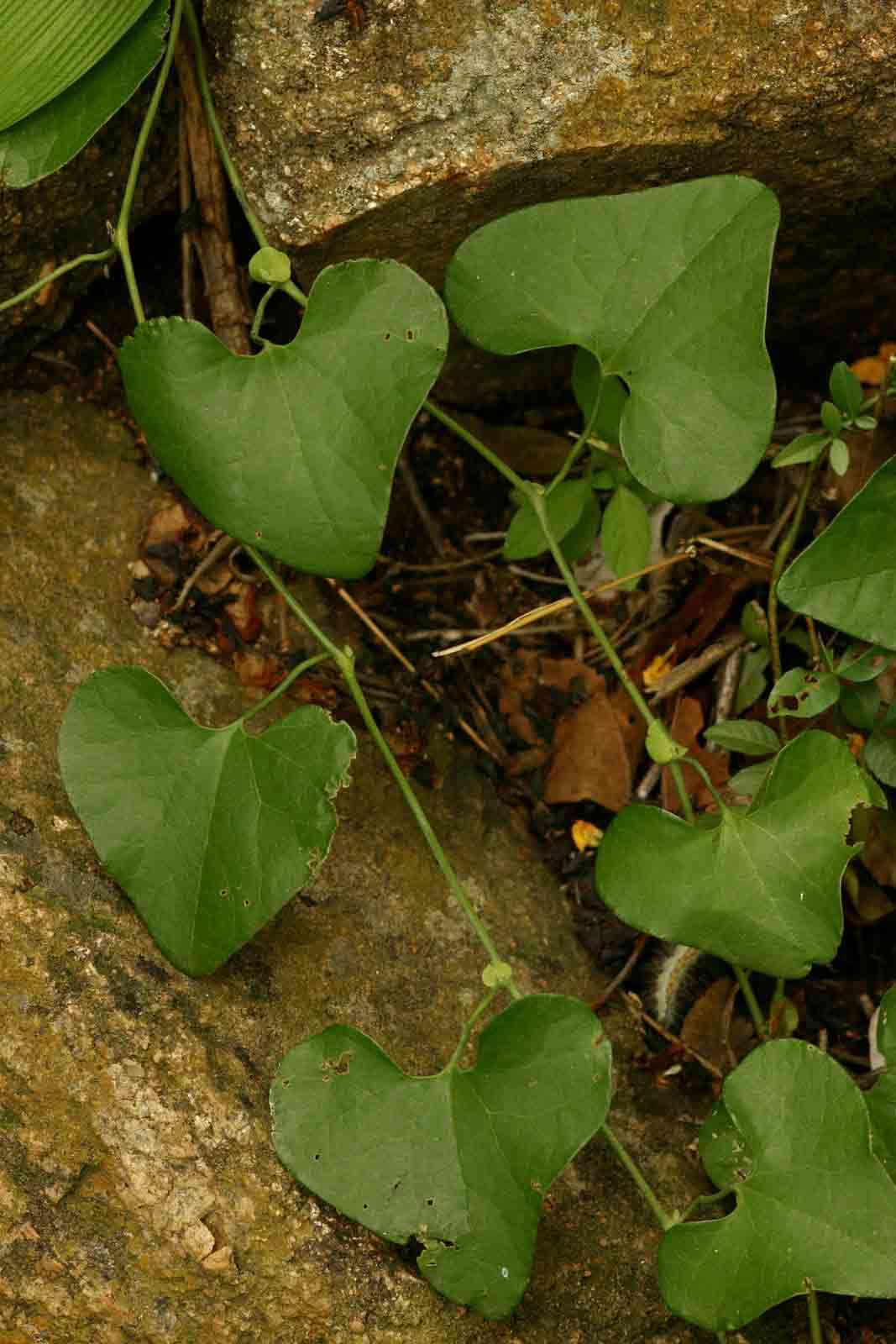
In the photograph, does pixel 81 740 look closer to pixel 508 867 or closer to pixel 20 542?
pixel 20 542

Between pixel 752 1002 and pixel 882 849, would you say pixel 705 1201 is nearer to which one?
pixel 752 1002

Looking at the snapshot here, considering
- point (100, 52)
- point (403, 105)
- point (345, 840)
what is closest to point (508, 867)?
point (345, 840)

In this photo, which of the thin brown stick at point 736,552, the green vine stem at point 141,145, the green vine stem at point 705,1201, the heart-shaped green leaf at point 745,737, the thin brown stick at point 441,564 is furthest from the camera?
the thin brown stick at point 441,564

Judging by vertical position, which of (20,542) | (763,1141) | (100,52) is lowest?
(763,1141)

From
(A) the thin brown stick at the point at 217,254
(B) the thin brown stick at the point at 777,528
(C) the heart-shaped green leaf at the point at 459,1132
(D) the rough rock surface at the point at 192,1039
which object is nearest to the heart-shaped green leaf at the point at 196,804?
(D) the rough rock surface at the point at 192,1039

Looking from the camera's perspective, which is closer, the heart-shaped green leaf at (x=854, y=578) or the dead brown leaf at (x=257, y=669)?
the heart-shaped green leaf at (x=854, y=578)

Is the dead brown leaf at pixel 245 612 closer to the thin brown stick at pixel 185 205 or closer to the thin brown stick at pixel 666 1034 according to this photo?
the thin brown stick at pixel 185 205
